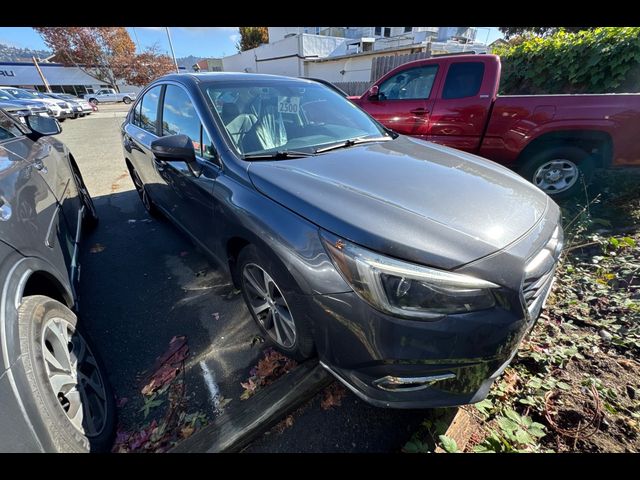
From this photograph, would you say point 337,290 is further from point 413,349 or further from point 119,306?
point 119,306

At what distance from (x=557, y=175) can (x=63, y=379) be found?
17.0 feet

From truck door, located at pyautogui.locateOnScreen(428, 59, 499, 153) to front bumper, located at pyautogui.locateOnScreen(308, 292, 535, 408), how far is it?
371cm

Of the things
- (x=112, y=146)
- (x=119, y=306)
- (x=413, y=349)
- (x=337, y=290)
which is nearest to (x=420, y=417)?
(x=413, y=349)

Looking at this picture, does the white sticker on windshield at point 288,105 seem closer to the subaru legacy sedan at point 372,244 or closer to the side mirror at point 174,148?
the subaru legacy sedan at point 372,244

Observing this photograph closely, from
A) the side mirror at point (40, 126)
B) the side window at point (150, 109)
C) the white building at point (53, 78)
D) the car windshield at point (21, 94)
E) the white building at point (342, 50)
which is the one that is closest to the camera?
the side mirror at point (40, 126)

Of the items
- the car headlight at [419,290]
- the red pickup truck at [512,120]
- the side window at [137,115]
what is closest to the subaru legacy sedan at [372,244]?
the car headlight at [419,290]

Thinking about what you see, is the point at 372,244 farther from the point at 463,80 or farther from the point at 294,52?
the point at 294,52

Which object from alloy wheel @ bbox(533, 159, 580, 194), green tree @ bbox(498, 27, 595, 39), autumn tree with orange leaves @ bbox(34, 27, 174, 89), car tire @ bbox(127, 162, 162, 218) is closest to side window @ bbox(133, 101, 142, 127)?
car tire @ bbox(127, 162, 162, 218)

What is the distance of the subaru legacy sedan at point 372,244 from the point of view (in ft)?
4.05

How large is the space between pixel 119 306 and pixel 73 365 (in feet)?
3.89

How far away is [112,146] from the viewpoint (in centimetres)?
948

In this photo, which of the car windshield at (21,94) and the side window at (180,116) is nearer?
the side window at (180,116)

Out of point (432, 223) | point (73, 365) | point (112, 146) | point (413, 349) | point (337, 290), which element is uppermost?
point (432, 223)

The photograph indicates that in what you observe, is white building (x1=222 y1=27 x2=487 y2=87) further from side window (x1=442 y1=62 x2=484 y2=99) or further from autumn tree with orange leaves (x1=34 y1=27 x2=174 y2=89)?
autumn tree with orange leaves (x1=34 y1=27 x2=174 y2=89)
